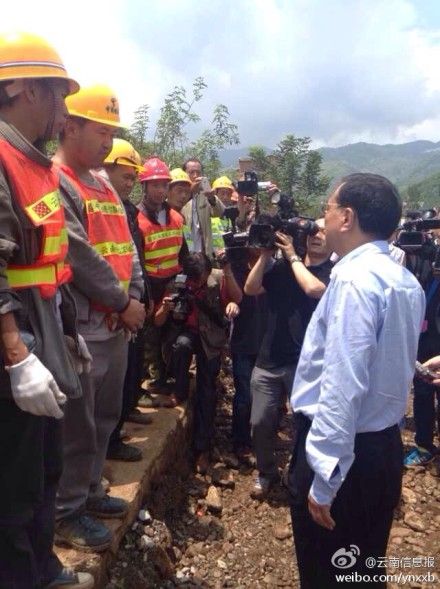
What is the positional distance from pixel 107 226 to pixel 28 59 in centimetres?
93

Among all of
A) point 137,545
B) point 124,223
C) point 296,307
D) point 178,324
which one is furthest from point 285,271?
point 137,545

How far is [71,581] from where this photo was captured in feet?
7.00

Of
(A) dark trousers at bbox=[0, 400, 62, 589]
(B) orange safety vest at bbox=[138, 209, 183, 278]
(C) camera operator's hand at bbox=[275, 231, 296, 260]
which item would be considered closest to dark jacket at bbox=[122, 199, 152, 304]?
(B) orange safety vest at bbox=[138, 209, 183, 278]

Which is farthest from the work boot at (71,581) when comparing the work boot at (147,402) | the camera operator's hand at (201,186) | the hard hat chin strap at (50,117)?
the camera operator's hand at (201,186)

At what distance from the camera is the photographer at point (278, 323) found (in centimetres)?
367

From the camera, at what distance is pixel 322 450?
185cm

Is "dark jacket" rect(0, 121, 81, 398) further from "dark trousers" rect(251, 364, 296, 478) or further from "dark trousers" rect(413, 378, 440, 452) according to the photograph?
"dark trousers" rect(413, 378, 440, 452)

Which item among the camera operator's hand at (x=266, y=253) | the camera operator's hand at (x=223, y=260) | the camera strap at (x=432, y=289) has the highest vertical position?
the camera operator's hand at (x=266, y=253)

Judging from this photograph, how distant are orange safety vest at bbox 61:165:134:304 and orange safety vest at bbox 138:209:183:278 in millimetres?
1190

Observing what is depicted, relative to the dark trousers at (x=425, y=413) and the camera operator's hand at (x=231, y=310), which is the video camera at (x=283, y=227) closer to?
the camera operator's hand at (x=231, y=310)

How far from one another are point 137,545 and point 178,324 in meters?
1.86

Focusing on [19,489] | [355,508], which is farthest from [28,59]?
[355,508]

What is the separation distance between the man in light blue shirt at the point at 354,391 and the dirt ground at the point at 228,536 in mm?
1004

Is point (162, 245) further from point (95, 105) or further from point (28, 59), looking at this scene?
point (28, 59)
